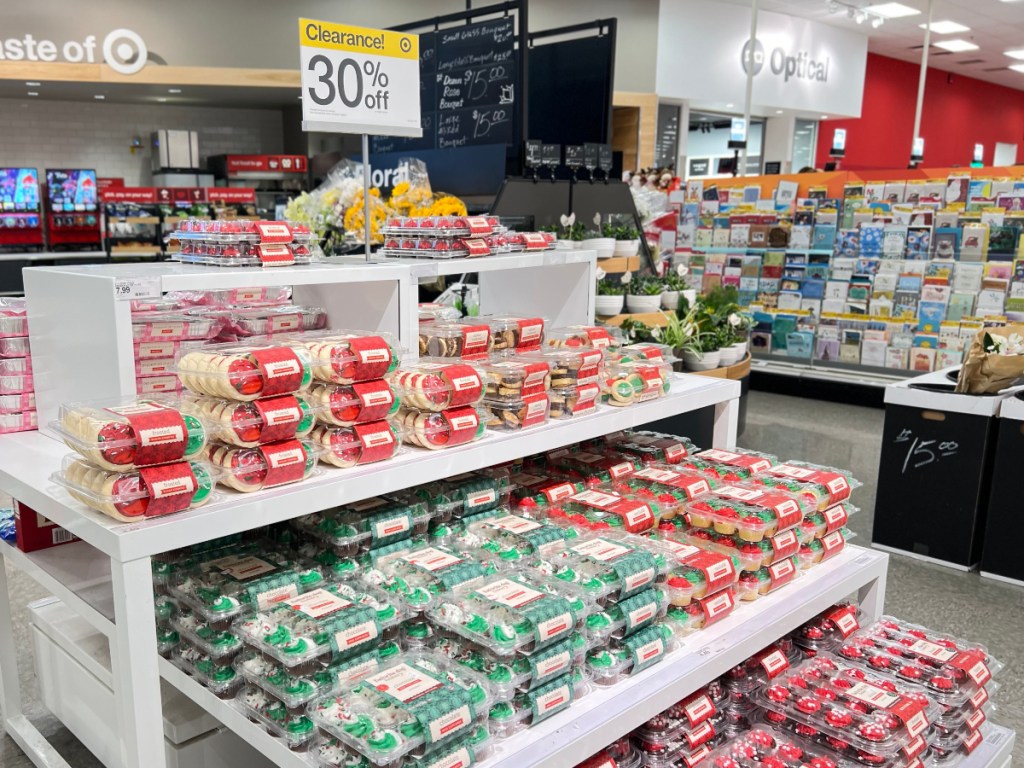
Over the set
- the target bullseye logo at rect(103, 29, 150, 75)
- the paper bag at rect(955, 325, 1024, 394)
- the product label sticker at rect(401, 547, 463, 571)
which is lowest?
the product label sticker at rect(401, 547, 463, 571)

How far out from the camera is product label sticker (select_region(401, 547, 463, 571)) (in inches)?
77.2

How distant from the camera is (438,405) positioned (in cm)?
206

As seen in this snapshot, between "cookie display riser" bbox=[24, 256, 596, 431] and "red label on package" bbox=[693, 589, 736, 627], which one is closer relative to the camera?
"cookie display riser" bbox=[24, 256, 596, 431]

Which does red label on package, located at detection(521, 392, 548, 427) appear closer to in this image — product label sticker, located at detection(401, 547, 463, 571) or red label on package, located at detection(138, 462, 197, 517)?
product label sticker, located at detection(401, 547, 463, 571)

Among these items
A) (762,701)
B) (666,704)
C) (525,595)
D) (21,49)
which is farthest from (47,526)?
(21,49)

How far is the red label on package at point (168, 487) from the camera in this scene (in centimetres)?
156

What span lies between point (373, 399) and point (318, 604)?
0.47 meters

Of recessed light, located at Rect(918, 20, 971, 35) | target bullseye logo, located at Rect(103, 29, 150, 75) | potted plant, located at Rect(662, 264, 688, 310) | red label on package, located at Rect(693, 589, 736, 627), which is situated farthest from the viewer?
recessed light, located at Rect(918, 20, 971, 35)

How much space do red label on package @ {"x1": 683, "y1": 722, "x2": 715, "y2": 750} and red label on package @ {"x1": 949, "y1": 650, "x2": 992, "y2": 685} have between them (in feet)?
2.36

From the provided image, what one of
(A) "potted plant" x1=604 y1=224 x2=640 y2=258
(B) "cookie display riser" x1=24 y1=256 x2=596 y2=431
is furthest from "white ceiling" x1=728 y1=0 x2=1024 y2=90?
(B) "cookie display riser" x1=24 y1=256 x2=596 y2=431

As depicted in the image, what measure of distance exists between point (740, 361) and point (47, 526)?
454 centimetres

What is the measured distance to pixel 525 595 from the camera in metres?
1.83

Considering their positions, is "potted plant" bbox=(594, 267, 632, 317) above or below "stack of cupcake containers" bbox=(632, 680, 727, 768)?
above

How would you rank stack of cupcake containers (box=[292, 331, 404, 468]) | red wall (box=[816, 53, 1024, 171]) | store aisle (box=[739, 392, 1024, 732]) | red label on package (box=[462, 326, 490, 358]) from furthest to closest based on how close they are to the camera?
1. red wall (box=[816, 53, 1024, 171])
2. store aisle (box=[739, 392, 1024, 732])
3. red label on package (box=[462, 326, 490, 358])
4. stack of cupcake containers (box=[292, 331, 404, 468])
